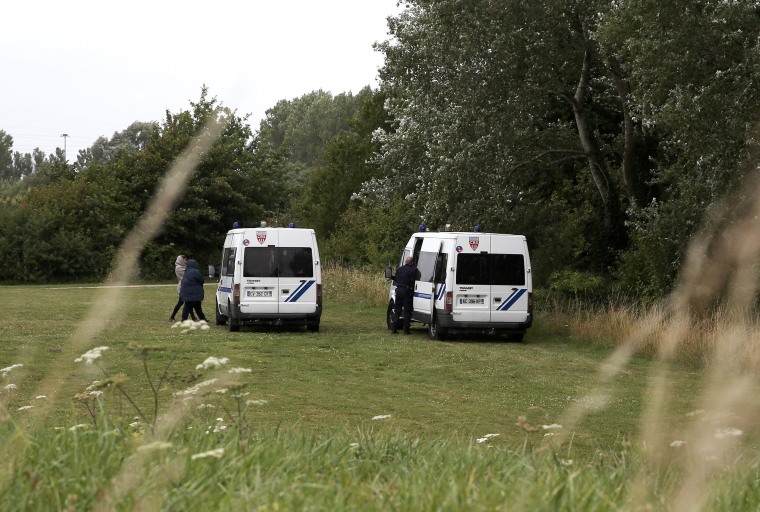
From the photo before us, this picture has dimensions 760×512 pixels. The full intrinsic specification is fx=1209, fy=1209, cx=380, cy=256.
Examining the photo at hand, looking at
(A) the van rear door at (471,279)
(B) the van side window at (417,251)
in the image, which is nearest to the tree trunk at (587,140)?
(B) the van side window at (417,251)

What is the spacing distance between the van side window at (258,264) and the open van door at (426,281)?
3112 mm

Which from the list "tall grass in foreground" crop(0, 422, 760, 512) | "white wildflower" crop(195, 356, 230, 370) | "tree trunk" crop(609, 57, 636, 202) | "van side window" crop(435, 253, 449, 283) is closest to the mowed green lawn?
"white wildflower" crop(195, 356, 230, 370)

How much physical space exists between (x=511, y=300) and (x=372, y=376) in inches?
279

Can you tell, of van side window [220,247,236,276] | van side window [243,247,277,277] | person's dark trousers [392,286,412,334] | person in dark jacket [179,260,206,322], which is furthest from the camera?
person in dark jacket [179,260,206,322]

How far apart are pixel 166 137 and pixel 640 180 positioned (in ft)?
114

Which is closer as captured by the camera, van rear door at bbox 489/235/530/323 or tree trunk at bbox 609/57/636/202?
van rear door at bbox 489/235/530/323

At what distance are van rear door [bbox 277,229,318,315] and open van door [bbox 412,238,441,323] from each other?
222cm

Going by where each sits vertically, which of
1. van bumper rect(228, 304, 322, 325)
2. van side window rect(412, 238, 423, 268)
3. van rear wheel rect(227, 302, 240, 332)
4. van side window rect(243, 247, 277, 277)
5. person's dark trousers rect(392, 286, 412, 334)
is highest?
van side window rect(412, 238, 423, 268)

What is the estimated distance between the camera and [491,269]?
24.1 meters

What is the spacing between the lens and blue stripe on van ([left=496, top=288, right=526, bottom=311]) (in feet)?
79.0

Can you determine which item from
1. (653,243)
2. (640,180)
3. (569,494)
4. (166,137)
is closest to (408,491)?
(569,494)

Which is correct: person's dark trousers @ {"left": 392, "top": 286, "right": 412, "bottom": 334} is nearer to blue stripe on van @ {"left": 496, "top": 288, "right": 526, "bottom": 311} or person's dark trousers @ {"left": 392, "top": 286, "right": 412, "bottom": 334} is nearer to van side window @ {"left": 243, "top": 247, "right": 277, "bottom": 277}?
blue stripe on van @ {"left": 496, "top": 288, "right": 526, "bottom": 311}

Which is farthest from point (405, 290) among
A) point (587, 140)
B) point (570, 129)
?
point (570, 129)

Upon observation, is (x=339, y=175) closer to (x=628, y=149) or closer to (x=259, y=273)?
(x=628, y=149)
